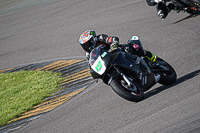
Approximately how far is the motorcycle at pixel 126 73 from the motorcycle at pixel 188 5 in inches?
148

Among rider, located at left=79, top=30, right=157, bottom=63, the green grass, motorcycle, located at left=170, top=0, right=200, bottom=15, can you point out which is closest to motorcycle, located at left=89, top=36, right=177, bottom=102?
rider, located at left=79, top=30, right=157, bottom=63

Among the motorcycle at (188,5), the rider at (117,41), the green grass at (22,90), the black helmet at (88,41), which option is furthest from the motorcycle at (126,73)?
the motorcycle at (188,5)

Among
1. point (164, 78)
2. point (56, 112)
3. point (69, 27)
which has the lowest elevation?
point (69, 27)

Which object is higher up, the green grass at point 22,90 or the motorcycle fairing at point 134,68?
the motorcycle fairing at point 134,68

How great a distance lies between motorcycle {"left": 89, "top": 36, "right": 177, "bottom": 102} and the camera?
6.33 meters

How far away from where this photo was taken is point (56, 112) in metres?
7.63

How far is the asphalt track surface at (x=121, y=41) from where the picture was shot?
5793mm

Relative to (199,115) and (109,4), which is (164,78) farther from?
(109,4)

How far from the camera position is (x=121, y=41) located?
10.6 metres

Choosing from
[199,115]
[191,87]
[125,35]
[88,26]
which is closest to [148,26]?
[125,35]

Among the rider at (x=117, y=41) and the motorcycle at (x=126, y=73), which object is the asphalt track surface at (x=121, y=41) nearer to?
the motorcycle at (x=126, y=73)

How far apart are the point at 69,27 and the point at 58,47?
182cm

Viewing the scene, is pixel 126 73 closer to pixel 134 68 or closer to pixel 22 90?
pixel 134 68

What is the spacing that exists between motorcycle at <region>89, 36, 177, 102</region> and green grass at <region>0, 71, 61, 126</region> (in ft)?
8.90
